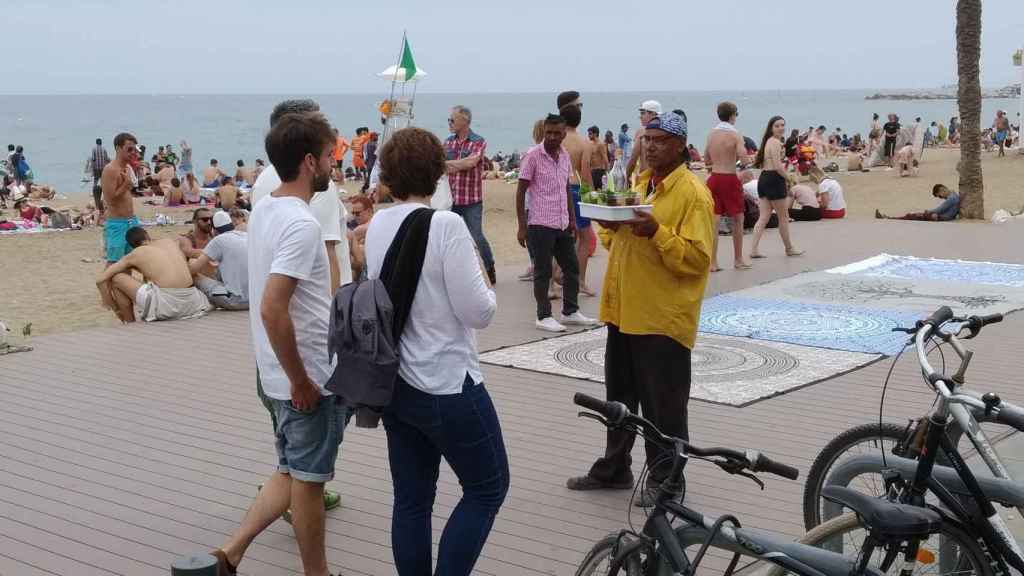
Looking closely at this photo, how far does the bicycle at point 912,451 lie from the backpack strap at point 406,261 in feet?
5.12

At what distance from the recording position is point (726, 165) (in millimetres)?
Result: 12039

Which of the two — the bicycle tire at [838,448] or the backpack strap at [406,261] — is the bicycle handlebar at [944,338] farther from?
the backpack strap at [406,261]

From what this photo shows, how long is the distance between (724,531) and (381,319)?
1.29 m

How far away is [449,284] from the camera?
362 centimetres

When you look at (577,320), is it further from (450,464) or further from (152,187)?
(152,187)

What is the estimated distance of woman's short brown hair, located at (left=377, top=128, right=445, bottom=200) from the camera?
370 cm

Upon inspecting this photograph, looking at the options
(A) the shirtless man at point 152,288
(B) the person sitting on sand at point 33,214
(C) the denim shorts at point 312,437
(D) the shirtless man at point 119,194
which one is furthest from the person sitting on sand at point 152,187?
(C) the denim shorts at point 312,437

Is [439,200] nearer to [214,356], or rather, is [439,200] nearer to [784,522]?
[214,356]

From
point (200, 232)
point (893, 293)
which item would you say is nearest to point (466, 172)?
point (200, 232)

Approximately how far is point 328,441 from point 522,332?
17.4ft

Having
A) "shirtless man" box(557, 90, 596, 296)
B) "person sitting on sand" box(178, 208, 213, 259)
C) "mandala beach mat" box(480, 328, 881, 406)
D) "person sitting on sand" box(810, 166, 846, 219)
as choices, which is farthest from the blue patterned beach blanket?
"person sitting on sand" box(810, 166, 846, 219)

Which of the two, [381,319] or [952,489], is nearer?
[952,489]

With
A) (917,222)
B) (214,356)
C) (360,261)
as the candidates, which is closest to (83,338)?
(214,356)

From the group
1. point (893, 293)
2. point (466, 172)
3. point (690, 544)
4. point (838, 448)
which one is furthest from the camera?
point (893, 293)
